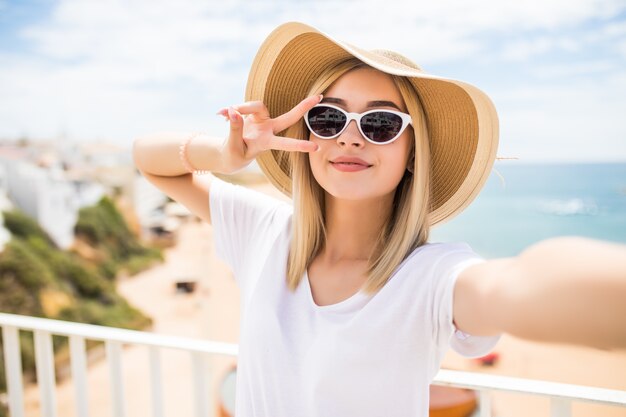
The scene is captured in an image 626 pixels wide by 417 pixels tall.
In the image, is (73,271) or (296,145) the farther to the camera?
(73,271)

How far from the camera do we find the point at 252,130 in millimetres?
1316

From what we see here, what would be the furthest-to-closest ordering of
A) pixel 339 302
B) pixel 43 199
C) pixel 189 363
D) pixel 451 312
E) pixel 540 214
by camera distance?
1. pixel 540 214
2. pixel 43 199
3. pixel 189 363
4. pixel 339 302
5. pixel 451 312

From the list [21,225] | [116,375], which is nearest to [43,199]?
[21,225]

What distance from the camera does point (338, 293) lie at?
1.17 meters

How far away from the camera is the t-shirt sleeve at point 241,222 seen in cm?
139

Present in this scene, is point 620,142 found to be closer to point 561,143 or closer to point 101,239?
point 561,143

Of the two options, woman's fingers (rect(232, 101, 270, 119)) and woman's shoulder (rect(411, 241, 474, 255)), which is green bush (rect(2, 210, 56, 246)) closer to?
woman's fingers (rect(232, 101, 270, 119))

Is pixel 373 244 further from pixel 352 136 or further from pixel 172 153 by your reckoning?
pixel 172 153

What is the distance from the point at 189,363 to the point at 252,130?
19.3 meters

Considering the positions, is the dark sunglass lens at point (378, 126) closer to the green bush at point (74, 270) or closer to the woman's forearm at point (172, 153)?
the woman's forearm at point (172, 153)

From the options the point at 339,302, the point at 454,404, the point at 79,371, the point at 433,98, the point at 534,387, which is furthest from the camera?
the point at 454,404

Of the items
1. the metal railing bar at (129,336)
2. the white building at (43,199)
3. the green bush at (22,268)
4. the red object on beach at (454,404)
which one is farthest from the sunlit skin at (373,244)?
the white building at (43,199)

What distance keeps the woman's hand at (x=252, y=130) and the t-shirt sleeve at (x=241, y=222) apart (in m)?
0.12

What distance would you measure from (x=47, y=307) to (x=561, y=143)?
326ft
